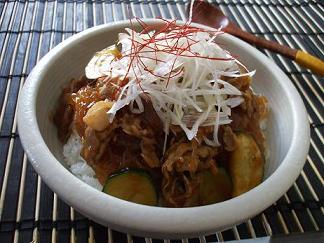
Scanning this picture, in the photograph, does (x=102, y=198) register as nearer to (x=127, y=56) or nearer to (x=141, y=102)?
(x=141, y=102)

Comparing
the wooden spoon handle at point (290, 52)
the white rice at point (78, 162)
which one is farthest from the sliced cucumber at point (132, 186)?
the wooden spoon handle at point (290, 52)

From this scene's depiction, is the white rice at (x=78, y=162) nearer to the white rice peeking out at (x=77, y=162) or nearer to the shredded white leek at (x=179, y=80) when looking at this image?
the white rice peeking out at (x=77, y=162)

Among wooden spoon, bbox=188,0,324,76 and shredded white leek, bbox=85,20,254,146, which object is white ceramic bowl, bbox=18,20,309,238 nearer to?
shredded white leek, bbox=85,20,254,146

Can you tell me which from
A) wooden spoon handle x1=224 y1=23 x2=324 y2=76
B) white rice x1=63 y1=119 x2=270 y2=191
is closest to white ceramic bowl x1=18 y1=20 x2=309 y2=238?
white rice x1=63 y1=119 x2=270 y2=191

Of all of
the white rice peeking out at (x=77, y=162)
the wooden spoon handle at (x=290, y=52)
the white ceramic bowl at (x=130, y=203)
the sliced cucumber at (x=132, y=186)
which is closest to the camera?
the white ceramic bowl at (x=130, y=203)

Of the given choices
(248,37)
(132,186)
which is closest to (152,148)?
(132,186)

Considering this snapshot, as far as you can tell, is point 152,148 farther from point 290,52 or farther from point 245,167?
point 290,52

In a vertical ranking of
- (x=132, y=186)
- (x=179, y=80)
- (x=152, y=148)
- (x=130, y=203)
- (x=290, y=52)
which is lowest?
(x=130, y=203)
